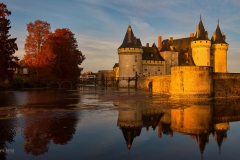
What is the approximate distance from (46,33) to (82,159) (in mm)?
31828

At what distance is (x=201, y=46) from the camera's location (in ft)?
129

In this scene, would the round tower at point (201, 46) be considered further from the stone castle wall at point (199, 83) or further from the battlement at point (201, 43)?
the stone castle wall at point (199, 83)

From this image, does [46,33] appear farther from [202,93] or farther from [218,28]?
[218,28]

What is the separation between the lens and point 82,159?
6.80 meters

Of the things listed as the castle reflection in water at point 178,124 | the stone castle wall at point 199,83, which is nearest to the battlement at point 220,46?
the stone castle wall at point 199,83

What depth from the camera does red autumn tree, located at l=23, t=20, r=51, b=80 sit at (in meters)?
35.2

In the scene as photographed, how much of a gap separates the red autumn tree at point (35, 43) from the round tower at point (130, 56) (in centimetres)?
1272

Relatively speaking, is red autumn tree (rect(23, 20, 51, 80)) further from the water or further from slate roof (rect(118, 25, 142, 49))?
the water

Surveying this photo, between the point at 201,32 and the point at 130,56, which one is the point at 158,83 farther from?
the point at 201,32

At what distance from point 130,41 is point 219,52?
15.3 meters

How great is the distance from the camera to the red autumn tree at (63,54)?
37156mm

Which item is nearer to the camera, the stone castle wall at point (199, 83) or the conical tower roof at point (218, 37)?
the stone castle wall at point (199, 83)

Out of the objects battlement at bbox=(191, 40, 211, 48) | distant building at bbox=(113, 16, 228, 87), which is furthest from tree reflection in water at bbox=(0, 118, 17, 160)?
battlement at bbox=(191, 40, 211, 48)

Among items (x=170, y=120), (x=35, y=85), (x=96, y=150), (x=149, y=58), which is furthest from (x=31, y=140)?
(x=149, y=58)
